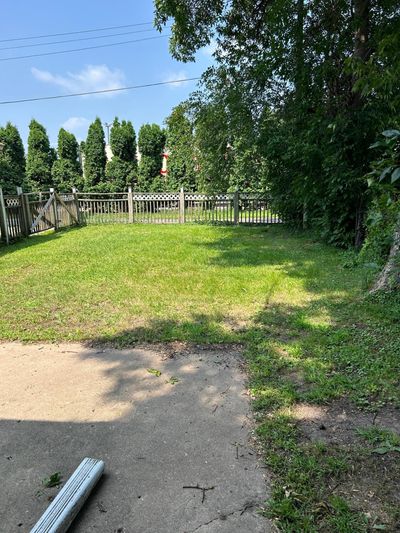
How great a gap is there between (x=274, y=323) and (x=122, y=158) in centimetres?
1653

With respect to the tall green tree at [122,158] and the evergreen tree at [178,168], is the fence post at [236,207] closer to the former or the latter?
the evergreen tree at [178,168]

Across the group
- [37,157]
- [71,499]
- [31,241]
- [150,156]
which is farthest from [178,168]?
[71,499]

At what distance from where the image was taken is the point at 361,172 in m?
7.11

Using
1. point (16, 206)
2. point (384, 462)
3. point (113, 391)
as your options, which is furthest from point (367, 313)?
point (16, 206)

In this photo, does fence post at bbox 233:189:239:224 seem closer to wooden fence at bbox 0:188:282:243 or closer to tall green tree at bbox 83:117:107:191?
wooden fence at bbox 0:188:282:243

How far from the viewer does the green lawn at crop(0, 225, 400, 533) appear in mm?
1755

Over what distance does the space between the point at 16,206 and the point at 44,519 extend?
956 centimetres

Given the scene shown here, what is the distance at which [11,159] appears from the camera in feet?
55.0

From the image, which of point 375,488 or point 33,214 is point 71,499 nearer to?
point 375,488

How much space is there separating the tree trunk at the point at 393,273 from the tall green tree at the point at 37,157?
17.1m

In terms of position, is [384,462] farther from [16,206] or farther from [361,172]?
[16,206]

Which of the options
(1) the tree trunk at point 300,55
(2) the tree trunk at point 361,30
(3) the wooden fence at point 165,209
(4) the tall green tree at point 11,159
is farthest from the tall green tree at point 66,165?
(2) the tree trunk at point 361,30

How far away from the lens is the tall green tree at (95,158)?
714 inches

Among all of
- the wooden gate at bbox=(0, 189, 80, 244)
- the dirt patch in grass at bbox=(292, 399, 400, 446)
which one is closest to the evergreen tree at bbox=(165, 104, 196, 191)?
the wooden gate at bbox=(0, 189, 80, 244)
